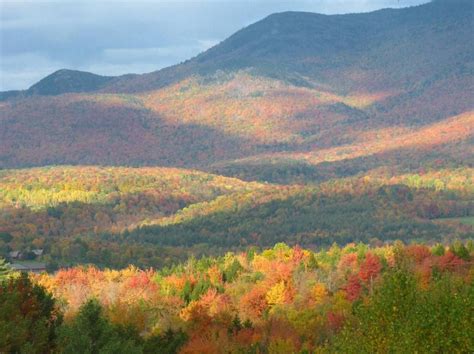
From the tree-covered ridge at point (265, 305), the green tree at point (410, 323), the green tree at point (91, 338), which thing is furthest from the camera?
the green tree at point (91, 338)

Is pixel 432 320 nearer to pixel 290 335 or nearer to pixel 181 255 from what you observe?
pixel 290 335

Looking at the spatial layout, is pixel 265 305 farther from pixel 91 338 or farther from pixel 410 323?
pixel 410 323

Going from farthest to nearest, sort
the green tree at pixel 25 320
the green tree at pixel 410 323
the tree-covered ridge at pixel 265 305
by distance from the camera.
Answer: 1. the green tree at pixel 25 320
2. the tree-covered ridge at pixel 265 305
3. the green tree at pixel 410 323

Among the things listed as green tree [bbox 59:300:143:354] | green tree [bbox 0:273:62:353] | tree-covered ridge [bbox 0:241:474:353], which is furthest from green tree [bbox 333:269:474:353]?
green tree [bbox 0:273:62:353]

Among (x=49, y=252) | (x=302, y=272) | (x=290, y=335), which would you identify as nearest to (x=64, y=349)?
(x=290, y=335)

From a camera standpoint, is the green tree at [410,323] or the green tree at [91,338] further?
the green tree at [91,338]

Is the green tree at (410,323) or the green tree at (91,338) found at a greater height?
the green tree at (410,323)

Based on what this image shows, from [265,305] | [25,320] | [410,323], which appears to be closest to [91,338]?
[25,320]

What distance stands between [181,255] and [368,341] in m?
135

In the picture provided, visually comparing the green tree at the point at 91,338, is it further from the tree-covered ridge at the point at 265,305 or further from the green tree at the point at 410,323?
the green tree at the point at 410,323

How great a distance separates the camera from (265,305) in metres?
116

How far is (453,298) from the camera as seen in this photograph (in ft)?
194

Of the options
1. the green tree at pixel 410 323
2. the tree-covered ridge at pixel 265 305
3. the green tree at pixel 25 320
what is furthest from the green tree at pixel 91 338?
the green tree at pixel 410 323

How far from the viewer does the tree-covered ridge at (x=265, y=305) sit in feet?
186
